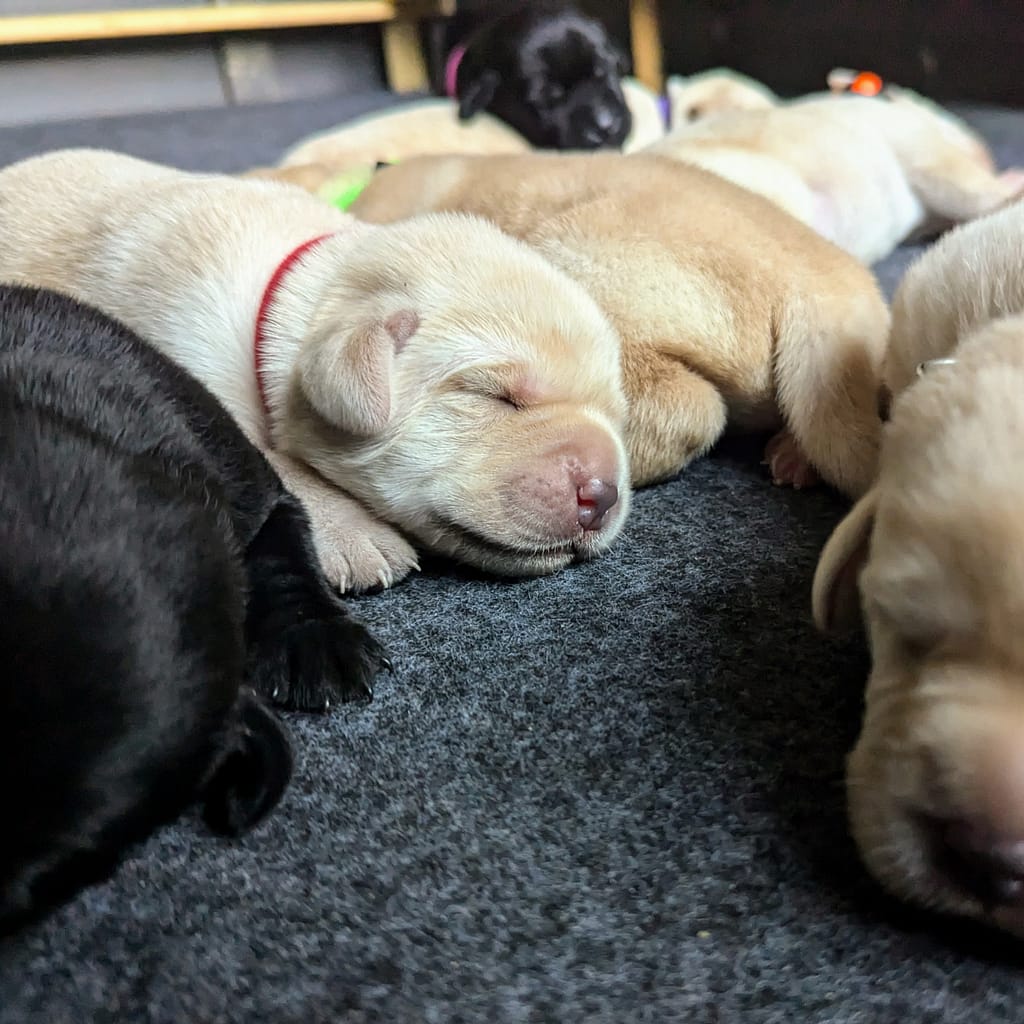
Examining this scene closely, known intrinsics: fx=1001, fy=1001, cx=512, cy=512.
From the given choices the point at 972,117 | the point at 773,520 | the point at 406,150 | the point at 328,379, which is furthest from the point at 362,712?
the point at 972,117

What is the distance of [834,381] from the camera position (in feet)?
4.84

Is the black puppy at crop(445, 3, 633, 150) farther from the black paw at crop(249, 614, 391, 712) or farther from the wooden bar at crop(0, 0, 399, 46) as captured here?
the black paw at crop(249, 614, 391, 712)

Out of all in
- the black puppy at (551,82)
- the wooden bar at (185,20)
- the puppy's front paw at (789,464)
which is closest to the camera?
the puppy's front paw at (789,464)

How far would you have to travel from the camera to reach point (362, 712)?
113cm

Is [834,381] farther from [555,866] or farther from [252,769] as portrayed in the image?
[252,769]

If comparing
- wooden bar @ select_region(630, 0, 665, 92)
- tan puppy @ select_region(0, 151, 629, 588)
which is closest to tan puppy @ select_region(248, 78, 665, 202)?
tan puppy @ select_region(0, 151, 629, 588)

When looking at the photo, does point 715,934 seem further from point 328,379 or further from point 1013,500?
point 328,379

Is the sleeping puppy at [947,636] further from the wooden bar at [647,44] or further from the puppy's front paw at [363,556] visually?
the wooden bar at [647,44]

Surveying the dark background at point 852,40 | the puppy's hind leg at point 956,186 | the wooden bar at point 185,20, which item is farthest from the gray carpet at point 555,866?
the wooden bar at point 185,20

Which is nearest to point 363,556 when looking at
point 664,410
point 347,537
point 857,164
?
point 347,537

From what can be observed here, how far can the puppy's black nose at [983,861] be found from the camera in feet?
2.45

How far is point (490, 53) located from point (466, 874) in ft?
10.6

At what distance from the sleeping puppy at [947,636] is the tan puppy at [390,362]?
0.45m

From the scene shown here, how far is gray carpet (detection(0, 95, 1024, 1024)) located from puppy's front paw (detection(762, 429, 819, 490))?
0.29 meters
